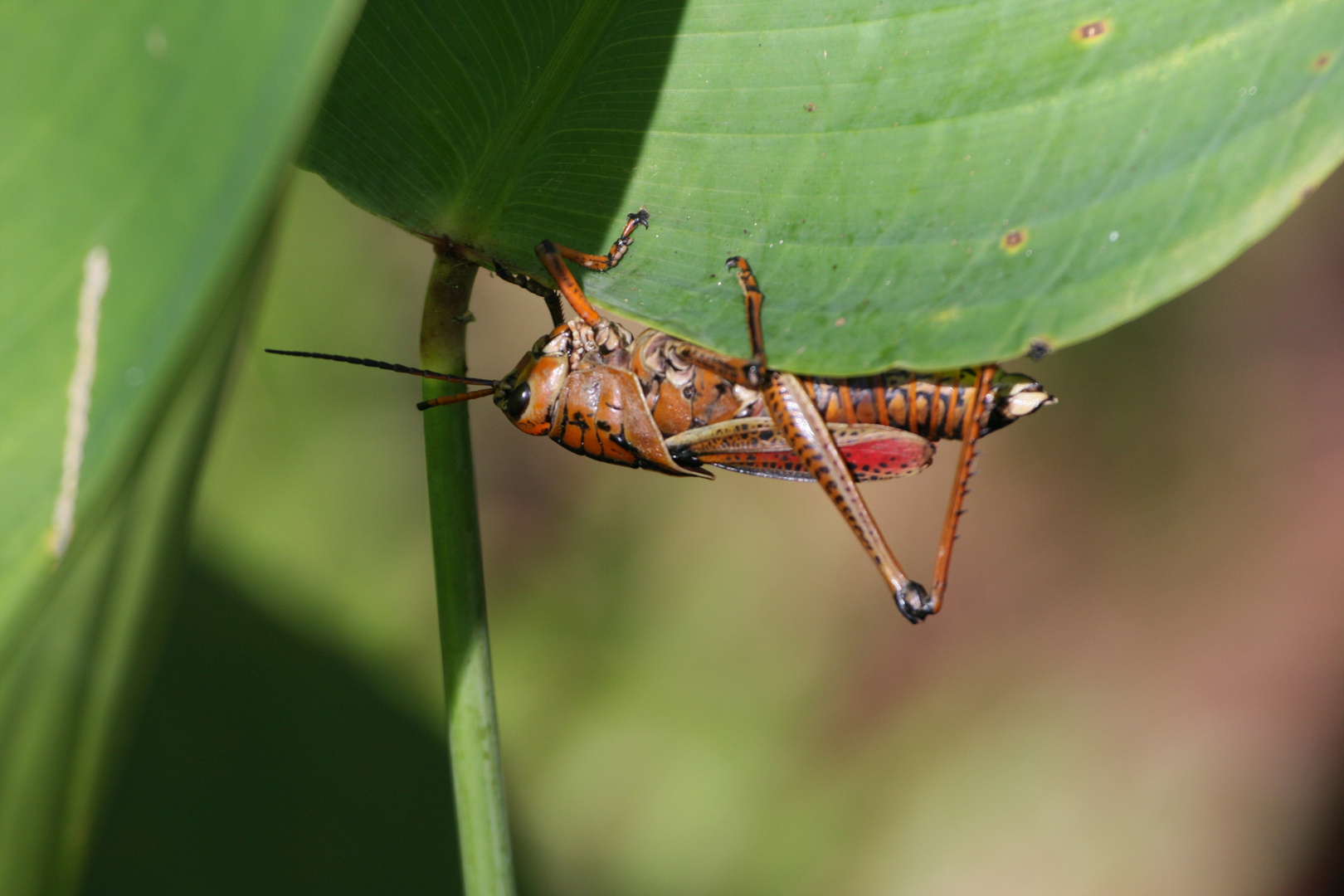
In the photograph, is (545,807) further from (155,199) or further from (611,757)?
(155,199)

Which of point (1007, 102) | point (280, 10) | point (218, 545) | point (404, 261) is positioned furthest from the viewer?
point (404, 261)

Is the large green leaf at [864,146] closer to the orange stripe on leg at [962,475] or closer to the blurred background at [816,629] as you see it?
the orange stripe on leg at [962,475]

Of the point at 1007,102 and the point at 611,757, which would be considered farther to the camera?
the point at 611,757

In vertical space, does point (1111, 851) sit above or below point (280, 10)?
below

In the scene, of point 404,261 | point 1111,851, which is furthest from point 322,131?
point 1111,851

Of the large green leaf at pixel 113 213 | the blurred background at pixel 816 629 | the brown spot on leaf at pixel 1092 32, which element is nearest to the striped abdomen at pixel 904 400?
the brown spot on leaf at pixel 1092 32

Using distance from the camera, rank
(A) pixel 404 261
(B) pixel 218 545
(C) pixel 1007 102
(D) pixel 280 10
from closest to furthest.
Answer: (D) pixel 280 10
(C) pixel 1007 102
(B) pixel 218 545
(A) pixel 404 261

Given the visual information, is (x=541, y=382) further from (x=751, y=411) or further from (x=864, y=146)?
(x=864, y=146)
